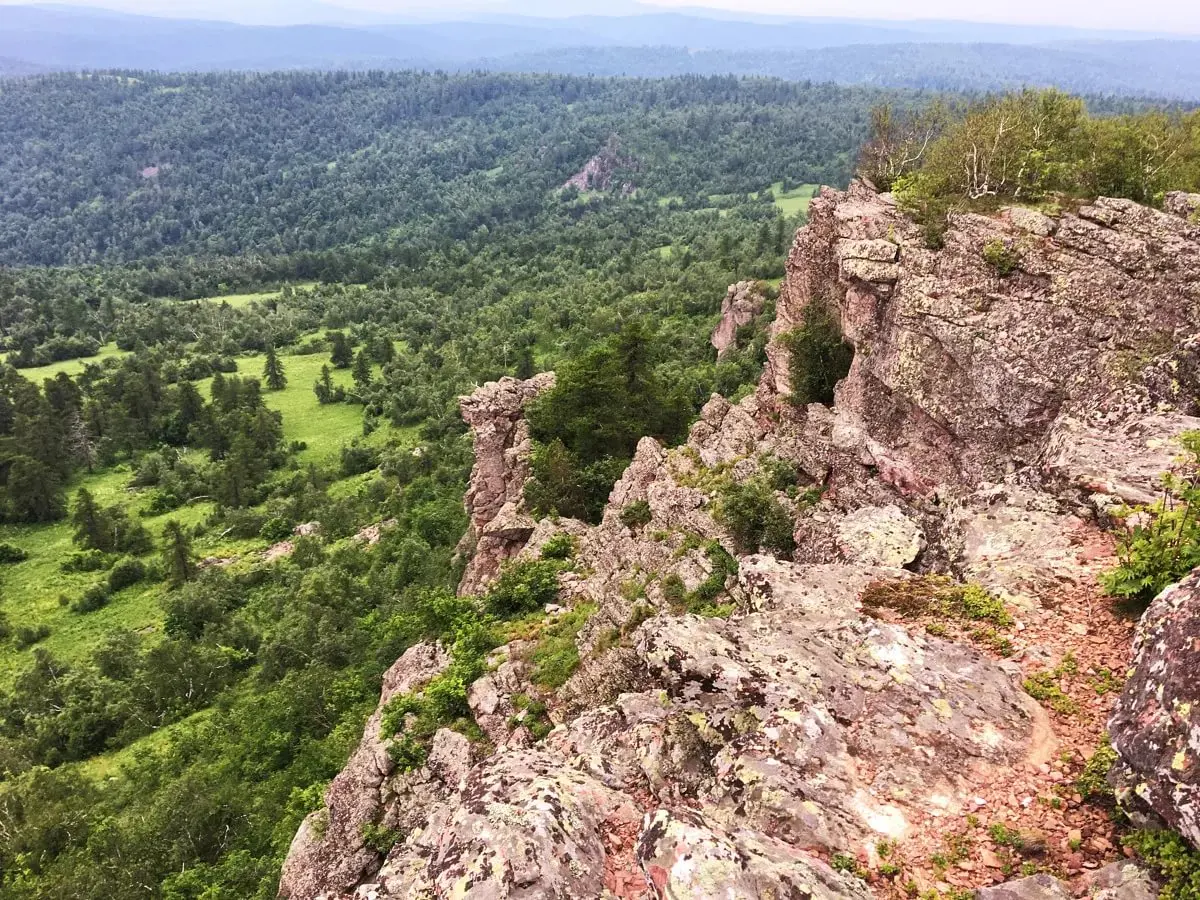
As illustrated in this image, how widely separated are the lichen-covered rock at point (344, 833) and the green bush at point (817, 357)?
2241 centimetres

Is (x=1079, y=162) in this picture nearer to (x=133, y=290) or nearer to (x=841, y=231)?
(x=841, y=231)

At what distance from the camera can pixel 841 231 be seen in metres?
30.3

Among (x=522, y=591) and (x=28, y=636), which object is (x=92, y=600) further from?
(x=522, y=591)

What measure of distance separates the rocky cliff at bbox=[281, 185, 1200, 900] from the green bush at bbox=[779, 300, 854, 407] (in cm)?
221

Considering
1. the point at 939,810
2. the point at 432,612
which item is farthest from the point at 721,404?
the point at 939,810

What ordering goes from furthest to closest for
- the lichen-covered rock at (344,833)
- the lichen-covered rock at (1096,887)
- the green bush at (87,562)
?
the green bush at (87,562)
the lichen-covered rock at (344,833)
the lichen-covered rock at (1096,887)

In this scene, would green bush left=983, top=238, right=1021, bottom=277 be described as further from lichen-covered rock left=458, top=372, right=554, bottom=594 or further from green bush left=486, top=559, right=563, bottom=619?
lichen-covered rock left=458, top=372, right=554, bottom=594

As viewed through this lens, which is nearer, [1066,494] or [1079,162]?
[1066,494]

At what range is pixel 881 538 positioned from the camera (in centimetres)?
1880

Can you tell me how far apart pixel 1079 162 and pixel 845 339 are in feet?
39.4

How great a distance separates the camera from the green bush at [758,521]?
25.4 meters

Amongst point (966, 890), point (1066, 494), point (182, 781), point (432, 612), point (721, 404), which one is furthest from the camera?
point (721, 404)

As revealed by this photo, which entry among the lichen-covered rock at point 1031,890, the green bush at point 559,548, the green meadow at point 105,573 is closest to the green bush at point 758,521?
the green bush at point 559,548

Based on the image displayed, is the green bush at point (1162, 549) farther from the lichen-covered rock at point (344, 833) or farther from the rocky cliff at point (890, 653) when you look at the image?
the lichen-covered rock at point (344, 833)
